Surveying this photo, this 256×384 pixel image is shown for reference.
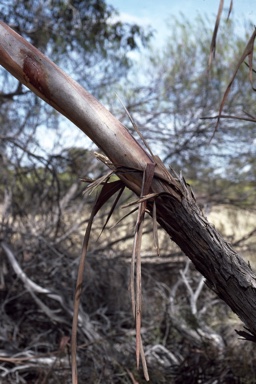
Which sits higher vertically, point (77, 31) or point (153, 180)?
point (77, 31)

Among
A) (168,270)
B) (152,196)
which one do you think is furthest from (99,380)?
(168,270)

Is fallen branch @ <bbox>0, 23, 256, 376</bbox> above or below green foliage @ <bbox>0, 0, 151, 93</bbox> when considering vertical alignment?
below

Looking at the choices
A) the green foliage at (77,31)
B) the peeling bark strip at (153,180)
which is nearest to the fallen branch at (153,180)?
the peeling bark strip at (153,180)

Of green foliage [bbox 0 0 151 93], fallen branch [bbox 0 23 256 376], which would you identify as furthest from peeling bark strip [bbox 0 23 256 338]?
green foliage [bbox 0 0 151 93]

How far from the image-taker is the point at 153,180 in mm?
1950

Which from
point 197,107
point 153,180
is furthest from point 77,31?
point 153,180

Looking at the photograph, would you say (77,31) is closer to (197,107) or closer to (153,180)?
(197,107)

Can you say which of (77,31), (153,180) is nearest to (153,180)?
(153,180)

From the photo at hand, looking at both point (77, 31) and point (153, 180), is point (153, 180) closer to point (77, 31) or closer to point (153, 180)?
point (153, 180)

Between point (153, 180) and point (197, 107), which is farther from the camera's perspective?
point (197, 107)

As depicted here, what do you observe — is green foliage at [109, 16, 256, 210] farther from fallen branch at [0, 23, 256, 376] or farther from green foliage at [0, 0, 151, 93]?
fallen branch at [0, 23, 256, 376]

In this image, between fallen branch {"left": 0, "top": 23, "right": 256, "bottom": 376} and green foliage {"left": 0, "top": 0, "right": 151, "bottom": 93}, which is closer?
fallen branch {"left": 0, "top": 23, "right": 256, "bottom": 376}

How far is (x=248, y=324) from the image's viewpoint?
2.07m

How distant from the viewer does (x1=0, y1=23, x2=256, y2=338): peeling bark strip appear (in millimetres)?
1962
